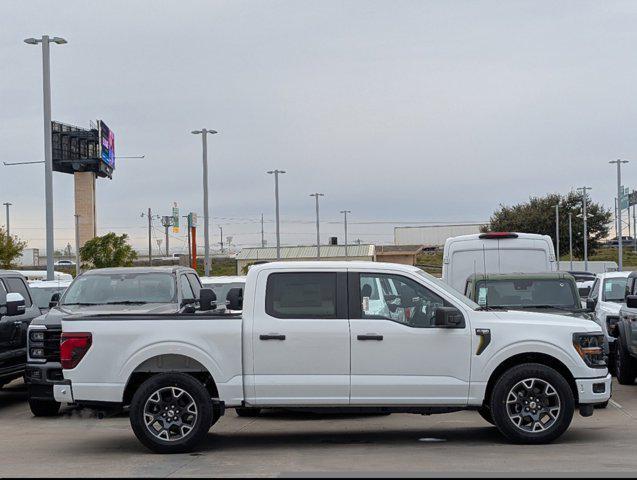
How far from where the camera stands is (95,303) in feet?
48.6

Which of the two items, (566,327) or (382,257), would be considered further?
(382,257)

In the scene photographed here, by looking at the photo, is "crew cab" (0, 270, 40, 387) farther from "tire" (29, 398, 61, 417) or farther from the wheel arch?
the wheel arch

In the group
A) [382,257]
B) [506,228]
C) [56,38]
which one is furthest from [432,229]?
[56,38]

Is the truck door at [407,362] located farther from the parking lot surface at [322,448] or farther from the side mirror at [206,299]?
the side mirror at [206,299]

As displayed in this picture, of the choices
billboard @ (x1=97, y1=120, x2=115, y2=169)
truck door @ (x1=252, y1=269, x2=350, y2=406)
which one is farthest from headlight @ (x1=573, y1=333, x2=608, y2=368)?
billboard @ (x1=97, y1=120, x2=115, y2=169)

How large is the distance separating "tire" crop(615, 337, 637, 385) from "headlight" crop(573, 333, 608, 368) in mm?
6122

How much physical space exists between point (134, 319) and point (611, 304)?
10722 millimetres

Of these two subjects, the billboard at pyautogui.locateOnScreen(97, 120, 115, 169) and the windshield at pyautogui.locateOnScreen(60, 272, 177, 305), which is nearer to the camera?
the windshield at pyautogui.locateOnScreen(60, 272, 177, 305)

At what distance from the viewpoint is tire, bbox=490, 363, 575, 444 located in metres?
10.2

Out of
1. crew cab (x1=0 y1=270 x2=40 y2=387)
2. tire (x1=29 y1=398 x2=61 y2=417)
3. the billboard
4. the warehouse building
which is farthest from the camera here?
the warehouse building

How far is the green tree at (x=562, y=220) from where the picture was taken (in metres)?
90.8

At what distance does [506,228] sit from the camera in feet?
300

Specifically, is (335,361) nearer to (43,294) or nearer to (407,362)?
(407,362)

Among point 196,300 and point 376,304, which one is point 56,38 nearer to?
point 196,300
